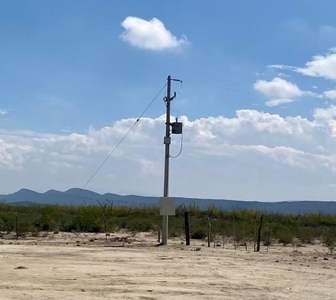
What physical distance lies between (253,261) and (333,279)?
3.97m

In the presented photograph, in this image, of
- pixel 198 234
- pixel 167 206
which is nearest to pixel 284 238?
pixel 198 234

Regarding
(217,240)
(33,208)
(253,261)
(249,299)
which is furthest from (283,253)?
(33,208)

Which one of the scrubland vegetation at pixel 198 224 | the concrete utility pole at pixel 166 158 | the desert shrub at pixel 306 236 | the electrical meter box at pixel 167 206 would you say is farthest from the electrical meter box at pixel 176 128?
the desert shrub at pixel 306 236

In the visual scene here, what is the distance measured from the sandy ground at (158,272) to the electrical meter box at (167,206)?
1239mm

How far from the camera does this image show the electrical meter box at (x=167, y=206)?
1011 inches

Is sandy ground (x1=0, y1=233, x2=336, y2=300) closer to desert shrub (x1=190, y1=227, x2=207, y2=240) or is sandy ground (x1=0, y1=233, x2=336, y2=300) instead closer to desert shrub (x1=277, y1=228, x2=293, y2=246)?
desert shrub (x1=277, y1=228, x2=293, y2=246)

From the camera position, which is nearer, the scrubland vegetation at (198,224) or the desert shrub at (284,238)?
the desert shrub at (284,238)

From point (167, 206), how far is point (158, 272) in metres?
8.63

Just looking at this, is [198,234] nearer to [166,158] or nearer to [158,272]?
[166,158]

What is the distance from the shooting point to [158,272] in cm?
1714

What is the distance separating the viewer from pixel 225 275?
55.7 feet

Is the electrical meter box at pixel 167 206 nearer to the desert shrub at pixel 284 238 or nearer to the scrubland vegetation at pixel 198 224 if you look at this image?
the scrubland vegetation at pixel 198 224

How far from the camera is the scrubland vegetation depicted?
102ft

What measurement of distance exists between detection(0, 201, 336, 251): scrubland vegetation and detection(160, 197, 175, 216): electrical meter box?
8.59 feet
